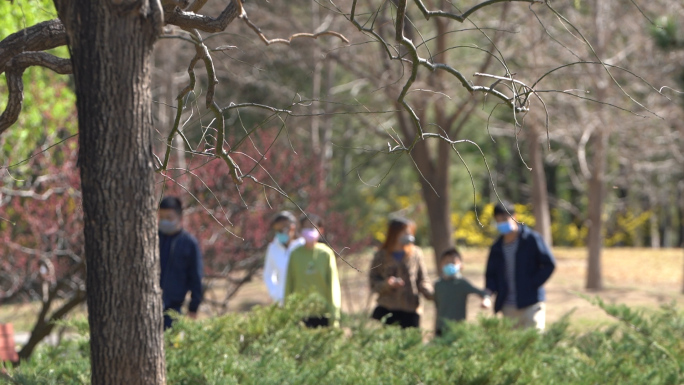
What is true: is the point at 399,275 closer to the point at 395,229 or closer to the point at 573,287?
the point at 395,229

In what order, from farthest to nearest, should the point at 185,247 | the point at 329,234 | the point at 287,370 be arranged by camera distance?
the point at 329,234
the point at 185,247
the point at 287,370

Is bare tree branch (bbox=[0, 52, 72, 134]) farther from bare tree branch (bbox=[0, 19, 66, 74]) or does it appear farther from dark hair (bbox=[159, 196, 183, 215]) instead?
dark hair (bbox=[159, 196, 183, 215])

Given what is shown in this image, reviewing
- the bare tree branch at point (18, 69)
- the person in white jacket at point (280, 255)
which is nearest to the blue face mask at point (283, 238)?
the person in white jacket at point (280, 255)

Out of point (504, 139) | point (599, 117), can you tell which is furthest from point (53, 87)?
point (504, 139)

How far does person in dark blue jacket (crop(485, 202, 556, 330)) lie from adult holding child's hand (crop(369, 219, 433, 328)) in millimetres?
599

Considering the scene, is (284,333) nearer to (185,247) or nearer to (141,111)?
(185,247)

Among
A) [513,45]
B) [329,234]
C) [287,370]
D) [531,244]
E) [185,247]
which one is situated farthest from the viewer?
[513,45]

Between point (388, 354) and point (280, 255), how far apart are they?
2.56 metres

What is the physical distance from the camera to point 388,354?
5.69 m

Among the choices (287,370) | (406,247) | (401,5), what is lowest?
(287,370)

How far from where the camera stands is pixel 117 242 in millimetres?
3477

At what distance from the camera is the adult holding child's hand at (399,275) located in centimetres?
789

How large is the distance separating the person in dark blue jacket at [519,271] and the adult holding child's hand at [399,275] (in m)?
0.60

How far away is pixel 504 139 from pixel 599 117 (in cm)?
2318
